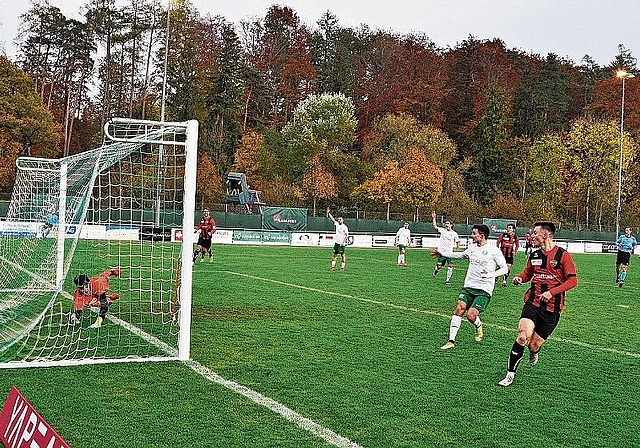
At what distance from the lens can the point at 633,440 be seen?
6.49 meters

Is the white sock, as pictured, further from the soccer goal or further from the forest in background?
the forest in background

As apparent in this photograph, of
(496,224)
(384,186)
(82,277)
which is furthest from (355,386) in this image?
(384,186)

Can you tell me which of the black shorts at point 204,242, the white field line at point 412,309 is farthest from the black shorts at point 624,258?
the black shorts at point 204,242

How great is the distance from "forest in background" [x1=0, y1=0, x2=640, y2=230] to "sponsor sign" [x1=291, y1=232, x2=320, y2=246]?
27.4 ft

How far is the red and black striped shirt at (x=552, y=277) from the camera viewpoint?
8523 mm

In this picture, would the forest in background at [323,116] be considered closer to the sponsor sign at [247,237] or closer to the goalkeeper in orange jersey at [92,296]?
the sponsor sign at [247,237]

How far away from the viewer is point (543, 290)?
28.3 feet

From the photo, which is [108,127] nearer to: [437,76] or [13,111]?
[13,111]

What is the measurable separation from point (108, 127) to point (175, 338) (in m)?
3.01

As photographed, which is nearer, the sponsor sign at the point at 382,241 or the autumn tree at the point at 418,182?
the sponsor sign at the point at 382,241

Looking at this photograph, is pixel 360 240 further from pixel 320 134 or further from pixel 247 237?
pixel 320 134

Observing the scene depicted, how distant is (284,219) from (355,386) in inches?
1537

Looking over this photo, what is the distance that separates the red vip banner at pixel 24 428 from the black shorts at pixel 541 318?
550cm

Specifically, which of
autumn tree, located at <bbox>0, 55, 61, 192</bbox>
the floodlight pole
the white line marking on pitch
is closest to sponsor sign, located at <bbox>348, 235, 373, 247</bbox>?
the floodlight pole
